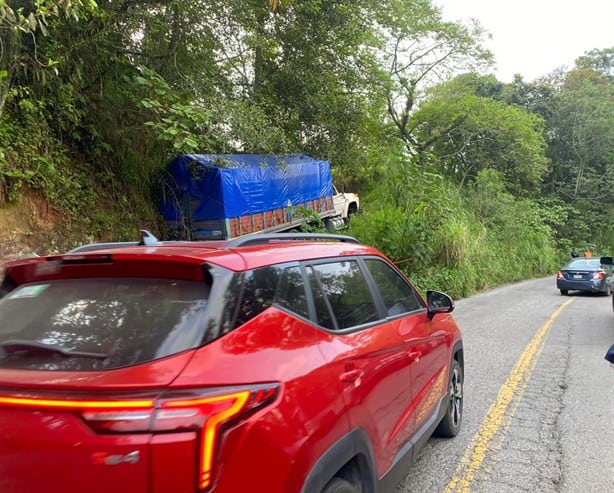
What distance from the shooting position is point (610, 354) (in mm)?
3340

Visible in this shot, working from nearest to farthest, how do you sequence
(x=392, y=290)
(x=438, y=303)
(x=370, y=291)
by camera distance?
1. (x=370, y=291)
2. (x=392, y=290)
3. (x=438, y=303)

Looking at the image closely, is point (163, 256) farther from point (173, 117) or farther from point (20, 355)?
point (173, 117)

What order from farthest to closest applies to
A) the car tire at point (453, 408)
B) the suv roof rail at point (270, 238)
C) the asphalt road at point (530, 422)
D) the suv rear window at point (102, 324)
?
the car tire at point (453, 408), the asphalt road at point (530, 422), the suv roof rail at point (270, 238), the suv rear window at point (102, 324)

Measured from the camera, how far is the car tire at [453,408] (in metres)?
4.43

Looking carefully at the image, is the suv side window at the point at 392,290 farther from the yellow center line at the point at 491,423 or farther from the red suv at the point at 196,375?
the yellow center line at the point at 491,423

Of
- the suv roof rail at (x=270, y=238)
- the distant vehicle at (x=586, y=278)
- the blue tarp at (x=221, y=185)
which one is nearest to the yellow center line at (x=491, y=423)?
the suv roof rail at (x=270, y=238)

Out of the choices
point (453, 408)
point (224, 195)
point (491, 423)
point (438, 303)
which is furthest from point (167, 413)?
point (224, 195)

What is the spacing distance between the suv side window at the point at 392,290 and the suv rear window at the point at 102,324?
1.64 m

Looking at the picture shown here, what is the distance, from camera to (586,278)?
1958 cm

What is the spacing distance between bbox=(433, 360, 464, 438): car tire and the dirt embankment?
934cm

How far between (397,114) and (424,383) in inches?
1206

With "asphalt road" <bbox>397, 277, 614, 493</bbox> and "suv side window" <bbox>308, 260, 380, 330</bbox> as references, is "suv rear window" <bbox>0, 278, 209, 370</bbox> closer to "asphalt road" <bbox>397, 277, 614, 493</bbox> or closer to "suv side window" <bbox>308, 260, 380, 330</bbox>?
"suv side window" <bbox>308, 260, 380, 330</bbox>

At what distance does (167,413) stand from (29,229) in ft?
36.2

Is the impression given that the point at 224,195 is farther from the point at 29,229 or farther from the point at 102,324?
the point at 102,324
